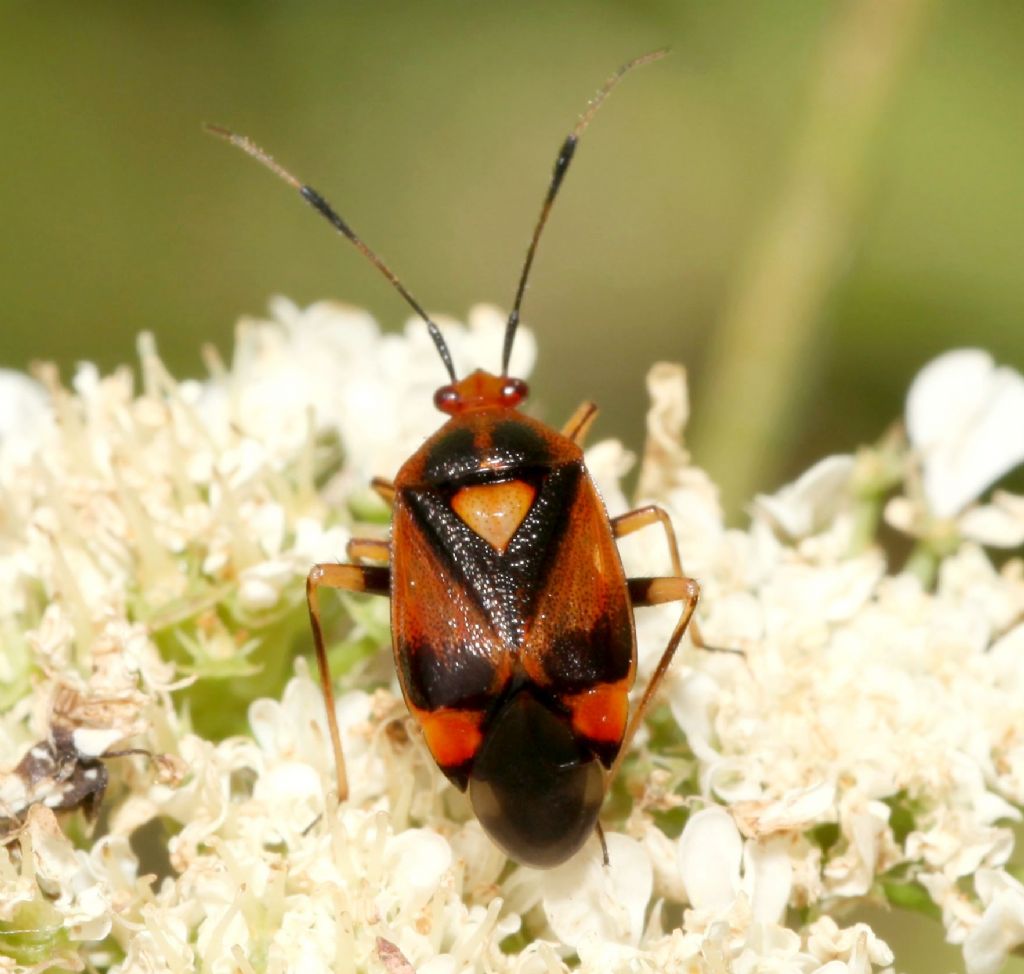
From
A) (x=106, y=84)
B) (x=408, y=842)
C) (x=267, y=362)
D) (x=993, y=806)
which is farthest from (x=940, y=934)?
(x=106, y=84)

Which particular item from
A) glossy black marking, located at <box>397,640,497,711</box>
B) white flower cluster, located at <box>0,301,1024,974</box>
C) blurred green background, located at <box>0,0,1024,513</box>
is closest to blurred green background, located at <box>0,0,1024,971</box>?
blurred green background, located at <box>0,0,1024,513</box>

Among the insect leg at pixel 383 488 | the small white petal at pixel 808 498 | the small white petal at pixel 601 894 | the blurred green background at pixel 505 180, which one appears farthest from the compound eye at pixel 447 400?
the blurred green background at pixel 505 180

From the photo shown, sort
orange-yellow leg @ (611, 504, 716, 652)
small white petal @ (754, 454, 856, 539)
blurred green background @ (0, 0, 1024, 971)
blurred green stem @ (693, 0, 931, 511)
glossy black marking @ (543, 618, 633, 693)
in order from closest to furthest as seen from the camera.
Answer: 1. glossy black marking @ (543, 618, 633, 693)
2. orange-yellow leg @ (611, 504, 716, 652)
3. small white petal @ (754, 454, 856, 539)
4. blurred green stem @ (693, 0, 931, 511)
5. blurred green background @ (0, 0, 1024, 971)

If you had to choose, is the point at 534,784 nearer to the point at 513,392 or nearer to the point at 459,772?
the point at 459,772

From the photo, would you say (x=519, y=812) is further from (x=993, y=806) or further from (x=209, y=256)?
(x=209, y=256)

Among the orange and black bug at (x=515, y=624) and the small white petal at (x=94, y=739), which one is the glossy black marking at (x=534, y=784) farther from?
the small white petal at (x=94, y=739)

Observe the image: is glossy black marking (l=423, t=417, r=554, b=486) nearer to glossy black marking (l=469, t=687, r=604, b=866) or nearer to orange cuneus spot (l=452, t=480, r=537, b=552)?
orange cuneus spot (l=452, t=480, r=537, b=552)
